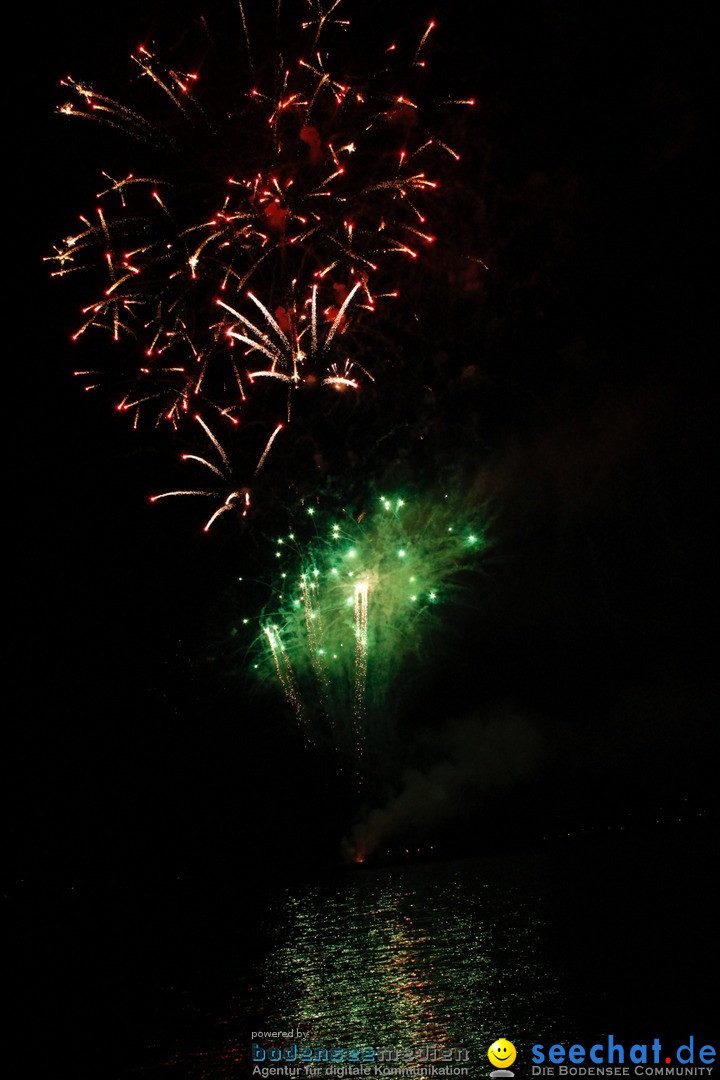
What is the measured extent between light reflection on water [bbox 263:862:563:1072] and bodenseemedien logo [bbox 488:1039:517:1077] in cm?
12

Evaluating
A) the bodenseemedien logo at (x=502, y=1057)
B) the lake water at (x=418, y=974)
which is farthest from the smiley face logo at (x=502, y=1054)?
the lake water at (x=418, y=974)

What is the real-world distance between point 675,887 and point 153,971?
9676 millimetres

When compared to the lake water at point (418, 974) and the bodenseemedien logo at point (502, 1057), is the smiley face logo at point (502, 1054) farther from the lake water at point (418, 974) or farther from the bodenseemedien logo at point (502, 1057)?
the lake water at point (418, 974)

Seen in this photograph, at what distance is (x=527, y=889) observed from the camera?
1534cm

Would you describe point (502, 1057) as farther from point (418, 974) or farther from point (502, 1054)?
point (418, 974)

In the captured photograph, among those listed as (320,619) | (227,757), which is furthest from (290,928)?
(227,757)

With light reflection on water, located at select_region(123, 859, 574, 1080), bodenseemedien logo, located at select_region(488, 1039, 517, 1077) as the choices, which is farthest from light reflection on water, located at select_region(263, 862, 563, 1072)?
bodenseemedien logo, located at select_region(488, 1039, 517, 1077)

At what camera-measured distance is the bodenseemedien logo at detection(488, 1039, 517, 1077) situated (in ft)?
17.7

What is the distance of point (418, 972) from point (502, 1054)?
356 cm

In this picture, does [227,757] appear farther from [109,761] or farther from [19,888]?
[19,888]

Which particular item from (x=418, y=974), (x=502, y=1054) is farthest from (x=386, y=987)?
(x=502, y=1054)

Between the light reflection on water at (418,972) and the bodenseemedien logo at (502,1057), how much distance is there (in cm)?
12

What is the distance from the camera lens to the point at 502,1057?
18.6ft

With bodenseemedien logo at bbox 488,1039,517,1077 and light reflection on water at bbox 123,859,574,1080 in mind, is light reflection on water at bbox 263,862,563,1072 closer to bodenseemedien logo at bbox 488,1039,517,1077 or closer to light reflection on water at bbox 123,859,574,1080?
light reflection on water at bbox 123,859,574,1080
